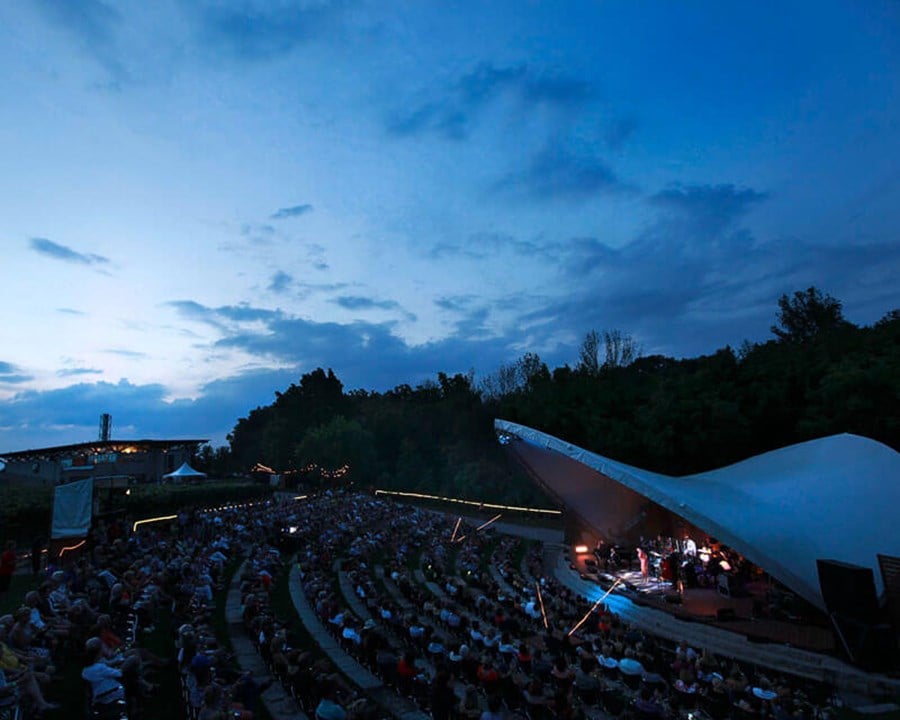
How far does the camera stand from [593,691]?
965 cm

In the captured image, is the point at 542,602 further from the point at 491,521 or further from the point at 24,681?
the point at 491,521

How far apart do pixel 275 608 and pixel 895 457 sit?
2040cm

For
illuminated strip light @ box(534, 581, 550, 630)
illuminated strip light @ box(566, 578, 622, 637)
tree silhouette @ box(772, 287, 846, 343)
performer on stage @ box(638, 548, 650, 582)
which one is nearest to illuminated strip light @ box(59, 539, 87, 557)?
illuminated strip light @ box(534, 581, 550, 630)

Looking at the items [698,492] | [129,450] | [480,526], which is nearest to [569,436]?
[480,526]

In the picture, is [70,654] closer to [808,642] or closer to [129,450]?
[808,642]

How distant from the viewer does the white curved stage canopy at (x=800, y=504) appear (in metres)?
14.5

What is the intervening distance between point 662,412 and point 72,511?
99.8ft

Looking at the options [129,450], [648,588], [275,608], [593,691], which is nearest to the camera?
[593,691]

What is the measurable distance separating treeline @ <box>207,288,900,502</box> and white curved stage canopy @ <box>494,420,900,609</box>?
11801mm

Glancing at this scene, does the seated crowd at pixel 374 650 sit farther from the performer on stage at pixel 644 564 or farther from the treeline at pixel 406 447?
the treeline at pixel 406 447

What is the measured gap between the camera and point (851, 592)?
1223 cm

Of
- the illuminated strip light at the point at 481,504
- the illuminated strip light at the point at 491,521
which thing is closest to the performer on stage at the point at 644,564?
the illuminated strip light at the point at 481,504

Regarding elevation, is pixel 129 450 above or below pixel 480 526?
above

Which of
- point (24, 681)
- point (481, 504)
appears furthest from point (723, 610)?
point (481, 504)
